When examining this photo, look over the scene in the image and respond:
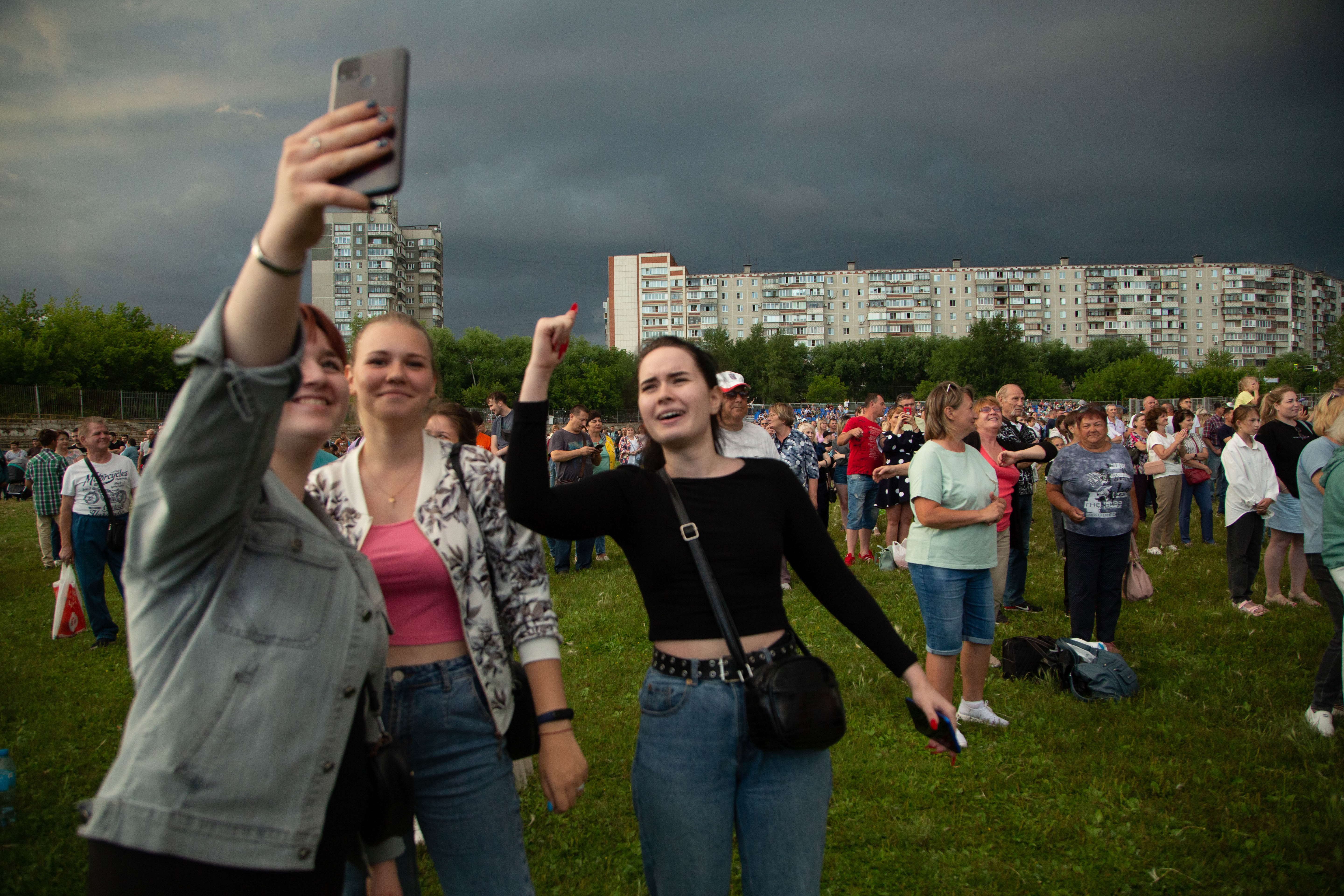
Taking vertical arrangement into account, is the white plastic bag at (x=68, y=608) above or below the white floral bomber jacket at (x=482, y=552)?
below

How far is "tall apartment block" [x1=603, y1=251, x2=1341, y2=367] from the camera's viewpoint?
12694cm

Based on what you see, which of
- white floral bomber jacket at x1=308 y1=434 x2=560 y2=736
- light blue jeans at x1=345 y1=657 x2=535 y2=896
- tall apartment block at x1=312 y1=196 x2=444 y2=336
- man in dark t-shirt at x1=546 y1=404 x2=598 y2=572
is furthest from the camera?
tall apartment block at x1=312 y1=196 x2=444 y2=336

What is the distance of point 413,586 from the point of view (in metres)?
2.21

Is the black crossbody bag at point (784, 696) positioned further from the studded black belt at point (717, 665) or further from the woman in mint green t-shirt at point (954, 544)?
the woman in mint green t-shirt at point (954, 544)

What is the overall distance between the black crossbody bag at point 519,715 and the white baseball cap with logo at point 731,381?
271cm

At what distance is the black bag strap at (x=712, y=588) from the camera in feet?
7.42

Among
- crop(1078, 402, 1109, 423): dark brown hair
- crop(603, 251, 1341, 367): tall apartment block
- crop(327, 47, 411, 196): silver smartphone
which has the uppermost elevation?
crop(603, 251, 1341, 367): tall apartment block

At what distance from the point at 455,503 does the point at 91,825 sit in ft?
3.72

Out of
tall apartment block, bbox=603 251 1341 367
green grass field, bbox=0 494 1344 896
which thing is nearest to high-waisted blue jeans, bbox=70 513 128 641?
green grass field, bbox=0 494 1344 896

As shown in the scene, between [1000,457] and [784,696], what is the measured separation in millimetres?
6180

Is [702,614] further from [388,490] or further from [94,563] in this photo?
[94,563]

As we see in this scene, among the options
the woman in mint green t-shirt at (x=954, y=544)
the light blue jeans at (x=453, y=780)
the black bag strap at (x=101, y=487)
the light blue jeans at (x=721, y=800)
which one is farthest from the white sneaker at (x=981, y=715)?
the black bag strap at (x=101, y=487)

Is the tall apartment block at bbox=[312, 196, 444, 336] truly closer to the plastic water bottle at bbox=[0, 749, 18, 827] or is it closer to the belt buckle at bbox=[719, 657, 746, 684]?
the plastic water bottle at bbox=[0, 749, 18, 827]

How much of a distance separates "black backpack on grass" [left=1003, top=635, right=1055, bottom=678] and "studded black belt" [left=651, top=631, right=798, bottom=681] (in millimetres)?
4936
